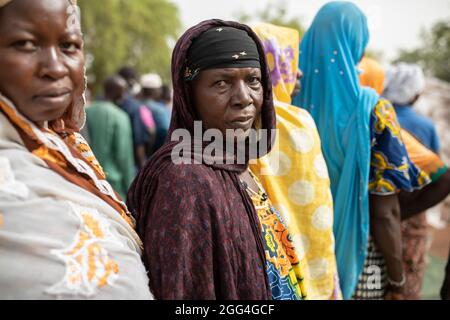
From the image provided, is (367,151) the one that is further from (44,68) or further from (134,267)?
(44,68)

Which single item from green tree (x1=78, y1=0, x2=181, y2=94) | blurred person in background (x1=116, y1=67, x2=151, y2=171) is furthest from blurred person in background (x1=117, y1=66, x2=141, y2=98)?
green tree (x1=78, y1=0, x2=181, y2=94)

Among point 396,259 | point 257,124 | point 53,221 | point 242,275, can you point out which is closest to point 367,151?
point 396,259

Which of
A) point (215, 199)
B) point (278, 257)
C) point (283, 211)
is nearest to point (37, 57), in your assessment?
point (215, 199)

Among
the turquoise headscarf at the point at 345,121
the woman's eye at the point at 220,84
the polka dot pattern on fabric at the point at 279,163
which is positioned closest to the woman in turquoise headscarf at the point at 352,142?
the turquoise headscarf at the point at 345,121

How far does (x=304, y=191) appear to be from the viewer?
235 centimetres

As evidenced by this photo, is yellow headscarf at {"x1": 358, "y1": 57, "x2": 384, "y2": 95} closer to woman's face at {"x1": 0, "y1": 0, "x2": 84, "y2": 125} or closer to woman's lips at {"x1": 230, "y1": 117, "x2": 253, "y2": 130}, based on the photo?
woman's lips at {"x1": 230, "y1": 117, "x2": 253, "y2": 130}

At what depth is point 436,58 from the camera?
25922mm

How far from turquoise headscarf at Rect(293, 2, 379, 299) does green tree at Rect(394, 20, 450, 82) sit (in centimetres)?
2174

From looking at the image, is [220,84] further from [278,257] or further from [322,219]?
[322,219]

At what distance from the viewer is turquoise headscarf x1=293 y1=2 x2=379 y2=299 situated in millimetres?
2854

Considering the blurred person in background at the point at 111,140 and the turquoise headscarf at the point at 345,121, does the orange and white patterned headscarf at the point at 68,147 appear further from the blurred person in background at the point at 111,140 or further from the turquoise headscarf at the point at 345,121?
the blurred person in background at the point at 111,140

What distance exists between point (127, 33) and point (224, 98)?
23.0 m

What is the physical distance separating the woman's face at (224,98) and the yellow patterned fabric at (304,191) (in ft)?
1.63

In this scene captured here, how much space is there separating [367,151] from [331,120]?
0.29m
